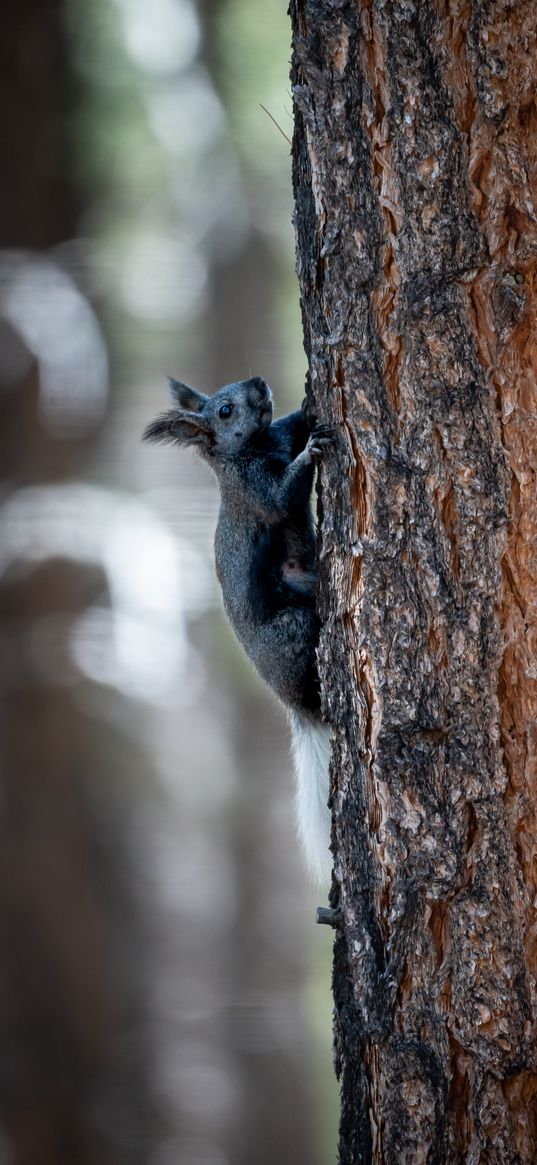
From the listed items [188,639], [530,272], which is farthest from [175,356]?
[530,272]

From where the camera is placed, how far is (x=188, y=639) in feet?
15.1

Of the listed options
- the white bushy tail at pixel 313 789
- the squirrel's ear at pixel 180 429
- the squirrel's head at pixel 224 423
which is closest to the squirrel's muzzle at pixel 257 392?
the squirrel's head at pixel 224 423

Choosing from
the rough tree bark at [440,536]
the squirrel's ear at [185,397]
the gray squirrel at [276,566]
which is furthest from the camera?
the squirrel's ear at [185,397]

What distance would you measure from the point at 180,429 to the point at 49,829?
2.44 meters

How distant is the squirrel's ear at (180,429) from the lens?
264 cm

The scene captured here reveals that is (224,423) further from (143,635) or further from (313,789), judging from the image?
(143,635)

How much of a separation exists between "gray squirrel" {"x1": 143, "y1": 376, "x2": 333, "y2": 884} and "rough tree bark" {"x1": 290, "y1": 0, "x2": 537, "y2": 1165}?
24.4 inches

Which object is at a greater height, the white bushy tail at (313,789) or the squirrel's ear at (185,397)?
the squirrel's ear at (185,397)

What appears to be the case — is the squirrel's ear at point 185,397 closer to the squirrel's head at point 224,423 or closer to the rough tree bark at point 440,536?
the squirrel's head at point 224,423

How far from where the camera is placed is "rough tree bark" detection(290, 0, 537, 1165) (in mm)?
1576

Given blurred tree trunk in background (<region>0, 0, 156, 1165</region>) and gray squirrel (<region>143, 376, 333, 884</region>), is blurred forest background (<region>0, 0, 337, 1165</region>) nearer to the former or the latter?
blurred tree trunk in background (<region>0, 0, 156, 1165</region>)

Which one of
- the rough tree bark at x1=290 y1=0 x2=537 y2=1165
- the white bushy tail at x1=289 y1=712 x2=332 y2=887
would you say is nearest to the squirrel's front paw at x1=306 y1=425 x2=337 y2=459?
the rough tree bark at x1=290 y1=0 x2=537 y2=1165

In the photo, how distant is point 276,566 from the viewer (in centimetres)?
247

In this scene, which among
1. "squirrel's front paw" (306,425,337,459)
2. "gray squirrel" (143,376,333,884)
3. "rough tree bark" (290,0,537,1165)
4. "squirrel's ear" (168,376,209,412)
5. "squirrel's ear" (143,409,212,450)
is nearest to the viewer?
"rough tree bark" (290,0,537,1165)
